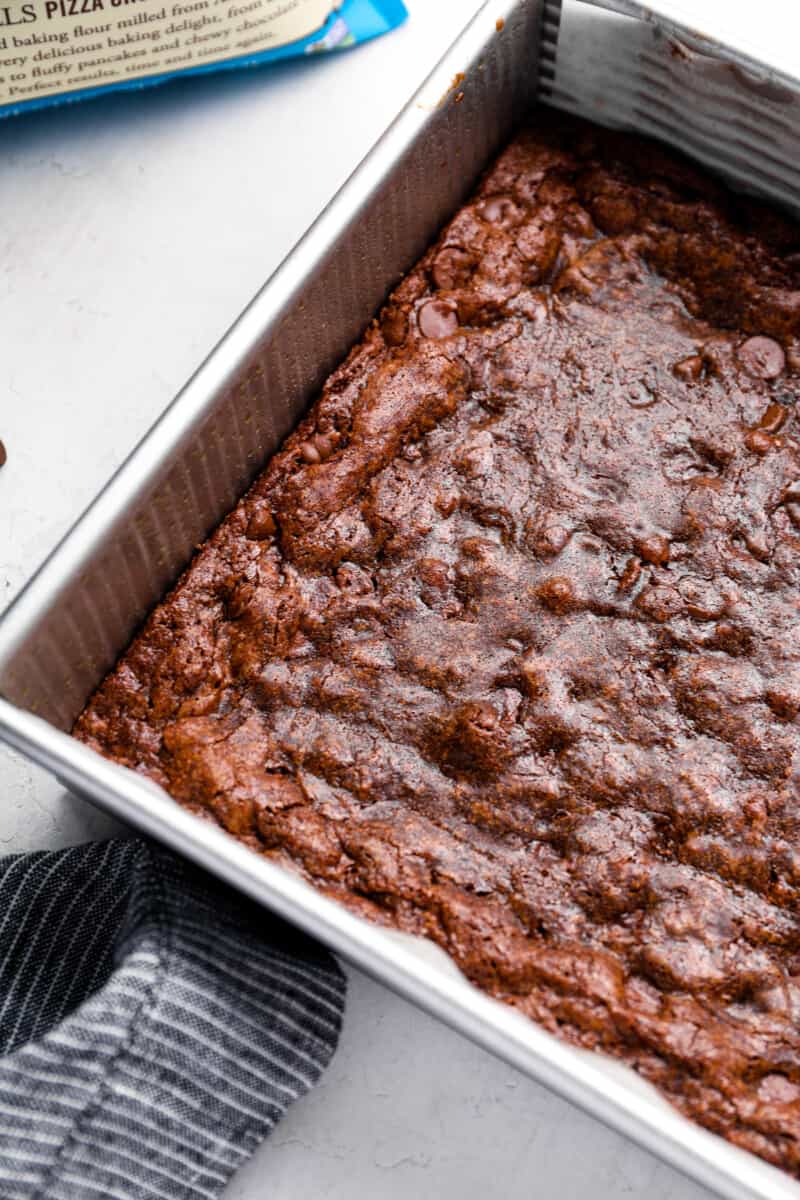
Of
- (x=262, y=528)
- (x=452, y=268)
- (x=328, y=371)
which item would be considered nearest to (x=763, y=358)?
(x=452, y=268)

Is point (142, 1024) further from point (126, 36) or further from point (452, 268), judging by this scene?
point (126, 36)

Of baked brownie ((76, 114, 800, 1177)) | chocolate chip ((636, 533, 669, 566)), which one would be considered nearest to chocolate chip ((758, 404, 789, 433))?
baked brownie ((76, 114, 800, 1177))

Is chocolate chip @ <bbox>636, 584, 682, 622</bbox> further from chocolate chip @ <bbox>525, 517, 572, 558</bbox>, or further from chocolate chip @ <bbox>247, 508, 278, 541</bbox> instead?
chocolate chip @ <bbox>247, 508, 278, 541</bbox>

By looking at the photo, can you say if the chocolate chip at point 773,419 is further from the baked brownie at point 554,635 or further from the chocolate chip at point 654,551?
the chocolate chip at point 654,551

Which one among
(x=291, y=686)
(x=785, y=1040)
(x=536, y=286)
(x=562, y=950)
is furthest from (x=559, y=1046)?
(x=536, y=286)

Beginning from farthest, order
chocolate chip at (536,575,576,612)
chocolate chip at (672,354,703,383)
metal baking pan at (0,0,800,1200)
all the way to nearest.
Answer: chocolate chip at (672,354,703,383), chocolate chip at (536,575,576,612), metal baking pan at (0,0,800,1200)

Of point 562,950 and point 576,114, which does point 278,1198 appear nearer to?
point 562,950
